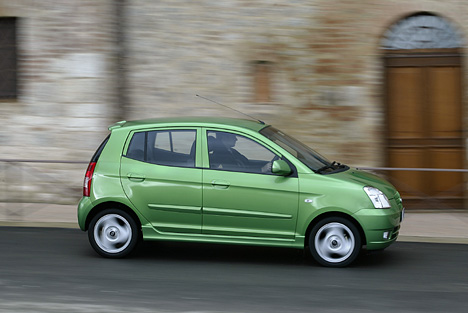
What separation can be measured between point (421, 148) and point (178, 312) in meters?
7.80

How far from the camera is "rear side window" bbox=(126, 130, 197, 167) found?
27.7 ft

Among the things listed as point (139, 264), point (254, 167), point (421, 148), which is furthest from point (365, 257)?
point (421, 148)

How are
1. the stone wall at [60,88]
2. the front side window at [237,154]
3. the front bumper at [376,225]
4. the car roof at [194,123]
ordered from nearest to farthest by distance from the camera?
1. the front bumper at [376,225]
2. the front side window at [237,154]
3. the car roof at [194,123]
4. the stone wall at [60,88]

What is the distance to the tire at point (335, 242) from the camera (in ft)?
26.6

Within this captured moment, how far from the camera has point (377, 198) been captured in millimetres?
8172

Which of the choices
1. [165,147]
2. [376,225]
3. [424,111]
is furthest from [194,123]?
[424,111]

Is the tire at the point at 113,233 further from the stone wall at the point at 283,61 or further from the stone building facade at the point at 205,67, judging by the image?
the stone wall at the point at 283,61

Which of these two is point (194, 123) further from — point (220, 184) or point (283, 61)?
point (283, 61)

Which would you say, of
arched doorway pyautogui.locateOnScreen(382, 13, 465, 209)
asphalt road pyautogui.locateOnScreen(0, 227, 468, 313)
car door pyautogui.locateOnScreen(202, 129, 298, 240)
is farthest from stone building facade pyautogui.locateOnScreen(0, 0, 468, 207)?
car door pyautogui.locateOnScreen(202, 129, 298, 240)

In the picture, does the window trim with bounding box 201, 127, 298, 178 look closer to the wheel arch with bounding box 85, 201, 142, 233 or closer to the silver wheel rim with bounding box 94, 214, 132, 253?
the wheel arch with bounding box 85, 201, 142, 233

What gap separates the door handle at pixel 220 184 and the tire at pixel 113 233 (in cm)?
104

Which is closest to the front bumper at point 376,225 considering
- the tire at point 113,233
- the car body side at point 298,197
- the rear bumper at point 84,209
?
the car body side at point 298,197

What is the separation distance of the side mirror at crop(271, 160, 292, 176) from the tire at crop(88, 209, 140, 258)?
1.71 meters

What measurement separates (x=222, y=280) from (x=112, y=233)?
1.66 meters
